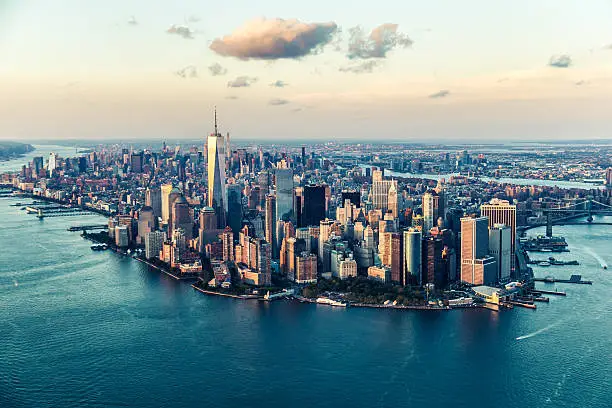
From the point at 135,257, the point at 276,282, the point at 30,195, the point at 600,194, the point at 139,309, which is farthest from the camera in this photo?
the point at 30,195

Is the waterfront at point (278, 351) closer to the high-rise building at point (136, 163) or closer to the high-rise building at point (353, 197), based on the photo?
the high-rise building at point (353, 197)

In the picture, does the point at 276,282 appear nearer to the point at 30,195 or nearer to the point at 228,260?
the point at 228,260

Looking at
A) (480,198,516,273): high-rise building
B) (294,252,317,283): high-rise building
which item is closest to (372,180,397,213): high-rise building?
(480,198,516,273): high-rise building

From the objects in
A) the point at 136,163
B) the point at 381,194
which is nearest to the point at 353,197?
the point at 381,194

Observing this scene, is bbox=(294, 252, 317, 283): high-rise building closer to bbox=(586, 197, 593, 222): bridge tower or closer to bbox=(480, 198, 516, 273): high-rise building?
bbox=(480, 198, 516, 273): high-rise building

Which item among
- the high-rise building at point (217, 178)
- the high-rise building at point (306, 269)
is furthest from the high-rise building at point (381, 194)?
the high-rise building at point (306, 269)

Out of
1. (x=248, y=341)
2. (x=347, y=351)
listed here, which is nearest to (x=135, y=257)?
(x=248, y=341)
